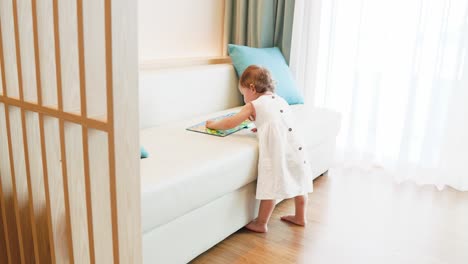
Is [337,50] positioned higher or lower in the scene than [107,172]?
higher

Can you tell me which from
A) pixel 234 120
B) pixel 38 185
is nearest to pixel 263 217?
pixel 234 120

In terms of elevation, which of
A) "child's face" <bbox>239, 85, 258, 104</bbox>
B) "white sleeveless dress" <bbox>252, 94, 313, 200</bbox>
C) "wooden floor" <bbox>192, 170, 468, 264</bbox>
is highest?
"child's face" <bbox>239, 85, 258, 104</bbox>

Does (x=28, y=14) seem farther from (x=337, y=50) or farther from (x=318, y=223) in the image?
(x=337, y=50)

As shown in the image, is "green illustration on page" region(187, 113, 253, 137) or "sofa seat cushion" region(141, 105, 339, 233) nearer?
"sofa seat cushion" region(141, 105, 339, 233)

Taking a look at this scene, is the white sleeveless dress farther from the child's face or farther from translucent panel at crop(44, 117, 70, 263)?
translucent panel at crop(44, 117, 70, 263)

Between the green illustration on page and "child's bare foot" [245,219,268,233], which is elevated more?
the green illustration on page

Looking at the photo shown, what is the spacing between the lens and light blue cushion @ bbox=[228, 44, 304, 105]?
3004 mm

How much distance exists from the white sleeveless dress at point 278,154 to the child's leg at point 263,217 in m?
0.10

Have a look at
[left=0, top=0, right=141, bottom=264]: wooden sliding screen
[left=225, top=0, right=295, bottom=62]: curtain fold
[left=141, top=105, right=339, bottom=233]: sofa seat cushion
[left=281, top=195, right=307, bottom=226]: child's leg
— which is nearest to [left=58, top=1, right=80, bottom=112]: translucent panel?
[left=0, top=0, right=141, bottom=264]: wooden sliding screen

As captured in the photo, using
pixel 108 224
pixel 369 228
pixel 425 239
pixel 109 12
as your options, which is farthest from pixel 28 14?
pixel 425 239

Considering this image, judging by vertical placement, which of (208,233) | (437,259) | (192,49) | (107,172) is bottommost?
(437,259)

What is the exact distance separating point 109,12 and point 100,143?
342 mm

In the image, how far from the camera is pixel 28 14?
127 centimetres

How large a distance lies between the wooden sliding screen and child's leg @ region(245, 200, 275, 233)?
1.07 m
